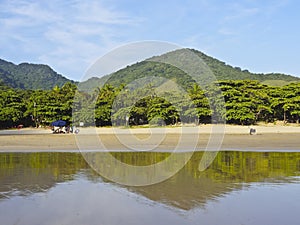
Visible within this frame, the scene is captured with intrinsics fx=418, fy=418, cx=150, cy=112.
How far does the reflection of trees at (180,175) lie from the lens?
1016 cm

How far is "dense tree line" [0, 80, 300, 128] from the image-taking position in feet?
172

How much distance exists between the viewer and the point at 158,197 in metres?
9.73

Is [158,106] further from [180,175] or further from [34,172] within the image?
[180,175]

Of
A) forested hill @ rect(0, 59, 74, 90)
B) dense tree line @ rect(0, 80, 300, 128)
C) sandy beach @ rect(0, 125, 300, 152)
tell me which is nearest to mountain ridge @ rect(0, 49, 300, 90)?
forested hill @ rect(0, 59, 74, 90)

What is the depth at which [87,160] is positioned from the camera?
17828 mm

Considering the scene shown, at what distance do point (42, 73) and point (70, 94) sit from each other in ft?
404

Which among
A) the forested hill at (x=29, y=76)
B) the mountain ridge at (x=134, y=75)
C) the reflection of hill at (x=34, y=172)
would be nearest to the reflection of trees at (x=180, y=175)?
the reflection of hill at (x=34, y=172)

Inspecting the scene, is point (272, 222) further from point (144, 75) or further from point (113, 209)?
point (144, 75)

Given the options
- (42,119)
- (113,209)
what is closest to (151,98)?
(42,119)

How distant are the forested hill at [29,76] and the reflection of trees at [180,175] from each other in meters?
126

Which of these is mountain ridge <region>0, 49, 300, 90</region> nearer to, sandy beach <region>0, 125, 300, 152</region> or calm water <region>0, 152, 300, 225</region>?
sandy beach <region>0, 125, 300, 152</region>

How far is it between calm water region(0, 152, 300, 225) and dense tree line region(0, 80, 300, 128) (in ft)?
122

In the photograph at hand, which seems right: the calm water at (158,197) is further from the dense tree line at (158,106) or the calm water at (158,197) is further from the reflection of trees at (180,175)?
the dense tree line at (158,106)

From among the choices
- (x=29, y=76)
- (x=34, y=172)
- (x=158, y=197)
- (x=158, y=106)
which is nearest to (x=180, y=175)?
(x=158, y=197)
